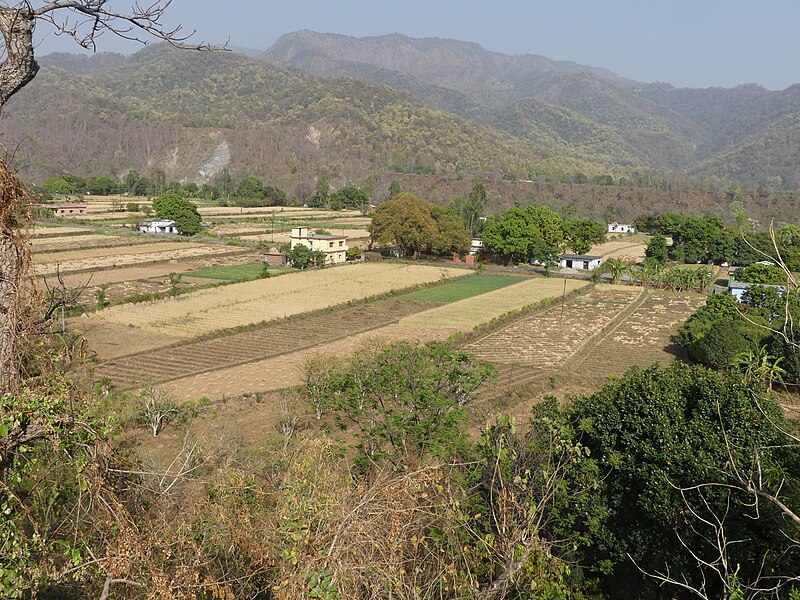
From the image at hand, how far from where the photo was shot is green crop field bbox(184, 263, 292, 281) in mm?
43625

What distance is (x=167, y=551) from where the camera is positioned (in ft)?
14.9

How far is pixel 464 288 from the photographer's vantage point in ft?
145

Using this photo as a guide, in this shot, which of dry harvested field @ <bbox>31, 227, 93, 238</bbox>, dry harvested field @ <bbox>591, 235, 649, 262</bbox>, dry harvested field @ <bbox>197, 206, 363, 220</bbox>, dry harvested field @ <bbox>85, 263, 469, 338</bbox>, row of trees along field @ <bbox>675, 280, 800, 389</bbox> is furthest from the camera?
dry harvested field @ <bbox>197, 206, 363, 220</bbox>

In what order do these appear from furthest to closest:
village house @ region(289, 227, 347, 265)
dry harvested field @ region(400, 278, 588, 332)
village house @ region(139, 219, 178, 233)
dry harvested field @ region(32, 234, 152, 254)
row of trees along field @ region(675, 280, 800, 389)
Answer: village house @ region(139, 219, 178, 233), village house @ region(289, 227, 347, 265), dry harvested field @ region(32, 234, 152, 254), dry harvested field @ region(400, 278, 588, 332), row of trees along field @ region(675, 280, 800, 389)

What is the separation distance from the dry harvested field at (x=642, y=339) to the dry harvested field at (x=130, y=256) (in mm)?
31183

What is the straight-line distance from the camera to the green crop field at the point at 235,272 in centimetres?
4362

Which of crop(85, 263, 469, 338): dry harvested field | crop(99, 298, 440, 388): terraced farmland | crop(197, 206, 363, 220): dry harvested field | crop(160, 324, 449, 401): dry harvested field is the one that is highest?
crop(197, 206, 363, 220): dry harvested field

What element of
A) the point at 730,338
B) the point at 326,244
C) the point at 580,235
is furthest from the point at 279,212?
the point at 730,338

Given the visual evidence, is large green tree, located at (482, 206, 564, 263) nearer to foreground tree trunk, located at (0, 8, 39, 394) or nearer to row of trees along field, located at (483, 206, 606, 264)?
row of trees along field, located at (483, 206, 606, 264)

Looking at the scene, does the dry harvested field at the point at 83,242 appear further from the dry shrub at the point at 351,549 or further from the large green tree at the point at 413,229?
the dry shrub at the point at 351,549

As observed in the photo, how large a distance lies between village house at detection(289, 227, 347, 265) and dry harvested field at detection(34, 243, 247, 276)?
18.3 ft

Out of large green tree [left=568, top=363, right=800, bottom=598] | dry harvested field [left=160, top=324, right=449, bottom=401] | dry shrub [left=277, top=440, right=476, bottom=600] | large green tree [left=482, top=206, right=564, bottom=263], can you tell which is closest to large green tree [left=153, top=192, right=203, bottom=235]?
large green tree [left=482, top=206, right=564, bottom=263]

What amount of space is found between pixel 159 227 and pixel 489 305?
38876 mm

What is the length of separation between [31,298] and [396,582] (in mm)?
3022
